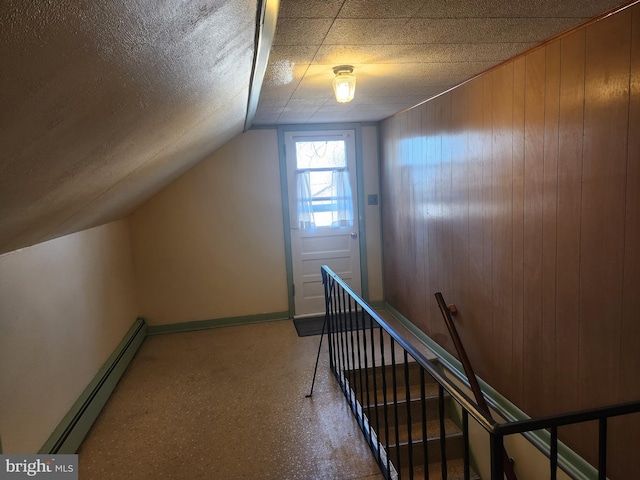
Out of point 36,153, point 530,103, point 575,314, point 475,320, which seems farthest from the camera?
point 475,320

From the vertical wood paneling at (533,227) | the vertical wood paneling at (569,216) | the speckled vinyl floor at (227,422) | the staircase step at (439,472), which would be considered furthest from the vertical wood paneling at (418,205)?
the vertical wood paneling at (569,216)

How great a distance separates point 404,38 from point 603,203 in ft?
3.68

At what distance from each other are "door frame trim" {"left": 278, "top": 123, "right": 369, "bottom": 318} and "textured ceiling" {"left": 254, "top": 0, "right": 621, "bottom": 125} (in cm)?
151

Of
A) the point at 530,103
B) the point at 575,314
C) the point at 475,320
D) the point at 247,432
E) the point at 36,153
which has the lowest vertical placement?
the point at 247,432

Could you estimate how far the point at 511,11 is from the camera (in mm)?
1686

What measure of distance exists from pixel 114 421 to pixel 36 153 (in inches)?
89.5

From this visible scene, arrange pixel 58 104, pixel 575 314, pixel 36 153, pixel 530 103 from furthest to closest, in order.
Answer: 1. pixel 530 103
2. pixel 575 314
3. pixel 36 153
4. pixel 58 104

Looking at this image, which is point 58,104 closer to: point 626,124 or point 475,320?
point 626,124

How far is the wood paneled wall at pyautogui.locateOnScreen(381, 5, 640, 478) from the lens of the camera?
Result: 1.83 meters

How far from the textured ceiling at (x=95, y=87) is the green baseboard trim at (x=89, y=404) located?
103 centimetres

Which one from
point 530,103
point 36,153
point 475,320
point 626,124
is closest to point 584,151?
point 626,124

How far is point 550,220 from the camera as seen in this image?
88.4 inches

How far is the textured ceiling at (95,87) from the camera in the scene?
0.73 m

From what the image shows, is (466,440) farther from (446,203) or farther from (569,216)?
(446,203)
